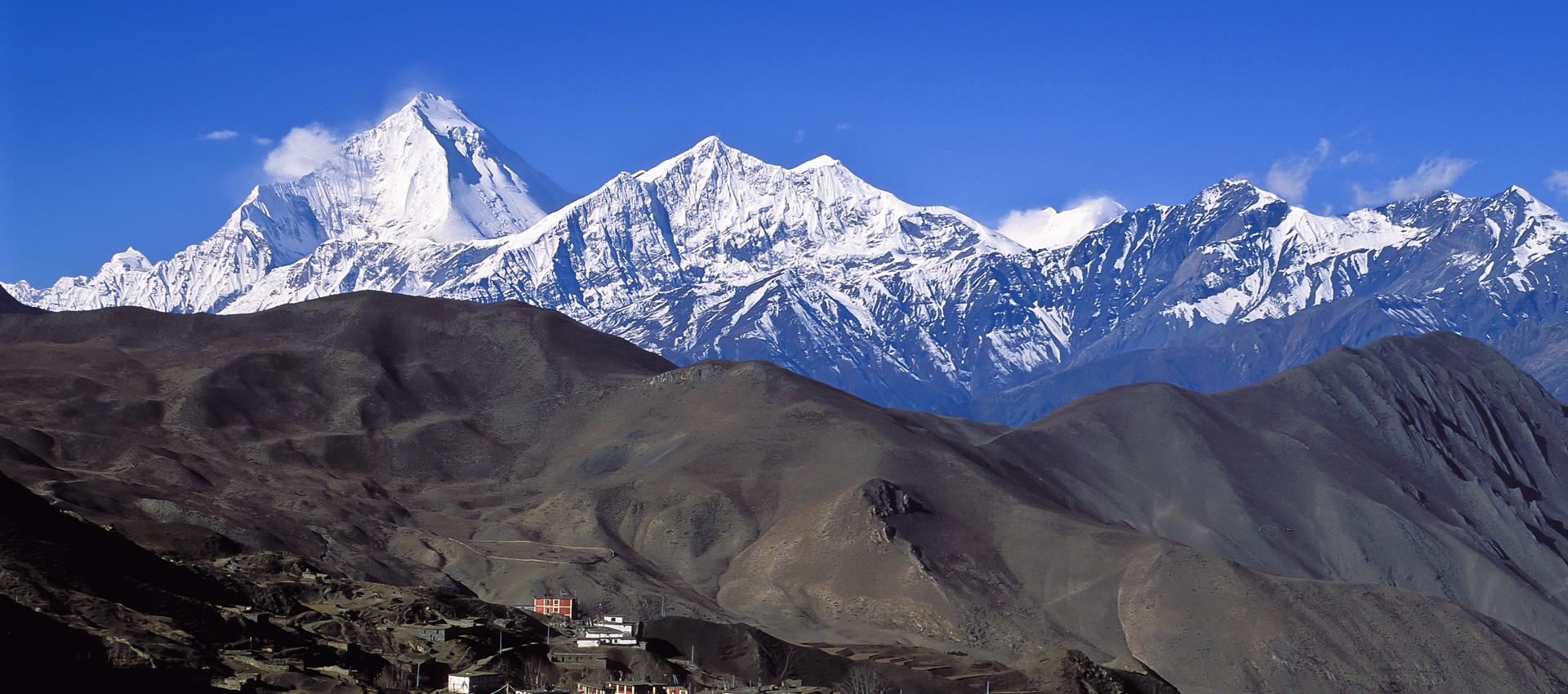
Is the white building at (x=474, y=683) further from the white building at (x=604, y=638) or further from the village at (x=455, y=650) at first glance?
the white building at (x=604, y=638)

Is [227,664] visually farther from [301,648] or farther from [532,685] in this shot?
[532,685]

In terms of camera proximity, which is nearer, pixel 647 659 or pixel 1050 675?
pixel 647 659

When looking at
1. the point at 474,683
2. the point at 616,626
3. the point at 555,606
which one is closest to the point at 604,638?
the point at 616,626

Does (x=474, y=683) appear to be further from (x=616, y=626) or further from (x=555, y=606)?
(x=555, y=606)

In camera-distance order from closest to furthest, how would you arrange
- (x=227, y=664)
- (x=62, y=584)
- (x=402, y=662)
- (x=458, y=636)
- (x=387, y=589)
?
(x=227, y=664)
(x=62, y=584)
(x=402, y=662)
(x=458, y=636)
(x=387, y=589)

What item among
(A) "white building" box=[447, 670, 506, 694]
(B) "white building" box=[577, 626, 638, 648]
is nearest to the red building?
(B) "white building" box=[577, 626, 638, 648]

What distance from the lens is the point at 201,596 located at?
11000 centimetres

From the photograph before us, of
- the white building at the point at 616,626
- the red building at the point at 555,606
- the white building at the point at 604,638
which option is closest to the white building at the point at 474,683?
the white building at the point at 604,638

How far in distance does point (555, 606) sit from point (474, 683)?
72.0 metres

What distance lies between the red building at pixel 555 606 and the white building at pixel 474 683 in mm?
60416

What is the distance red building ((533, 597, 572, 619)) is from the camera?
172m

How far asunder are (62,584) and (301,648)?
11858mm

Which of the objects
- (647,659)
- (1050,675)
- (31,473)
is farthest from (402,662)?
(31,473)

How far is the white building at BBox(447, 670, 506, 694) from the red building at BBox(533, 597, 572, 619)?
60416mm
